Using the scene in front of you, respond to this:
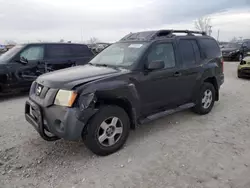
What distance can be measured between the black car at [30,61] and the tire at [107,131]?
4.49m

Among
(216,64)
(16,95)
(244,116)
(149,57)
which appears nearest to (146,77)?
(149,57)

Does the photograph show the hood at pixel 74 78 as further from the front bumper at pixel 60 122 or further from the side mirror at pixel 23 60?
the side mirror at pixel 23 60

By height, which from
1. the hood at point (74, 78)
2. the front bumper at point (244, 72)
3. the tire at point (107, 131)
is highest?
the hood at point (74, 78)

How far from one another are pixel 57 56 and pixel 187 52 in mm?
4579

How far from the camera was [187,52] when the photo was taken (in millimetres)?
4395

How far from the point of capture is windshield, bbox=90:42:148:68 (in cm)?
365

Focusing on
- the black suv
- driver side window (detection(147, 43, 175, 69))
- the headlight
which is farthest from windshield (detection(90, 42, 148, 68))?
the headlight

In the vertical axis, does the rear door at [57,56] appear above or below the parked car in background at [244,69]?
above

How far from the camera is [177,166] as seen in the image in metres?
2.88

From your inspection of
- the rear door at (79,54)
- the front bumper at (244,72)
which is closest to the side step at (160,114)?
the rear door at (79,54)

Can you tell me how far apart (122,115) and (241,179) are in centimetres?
175

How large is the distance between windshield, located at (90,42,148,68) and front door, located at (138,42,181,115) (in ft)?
0.67

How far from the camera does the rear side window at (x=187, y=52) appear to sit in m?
4.29

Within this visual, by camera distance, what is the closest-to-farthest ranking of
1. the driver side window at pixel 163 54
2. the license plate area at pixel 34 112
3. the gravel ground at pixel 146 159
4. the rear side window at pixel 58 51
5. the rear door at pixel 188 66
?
the gravel ground at pixel 146 159 → the license plate area at pixel 34 112 → the driver side window at pixel 163 54 → the rear door at pixel 188 66 → the rear side window at pixel 58 51
